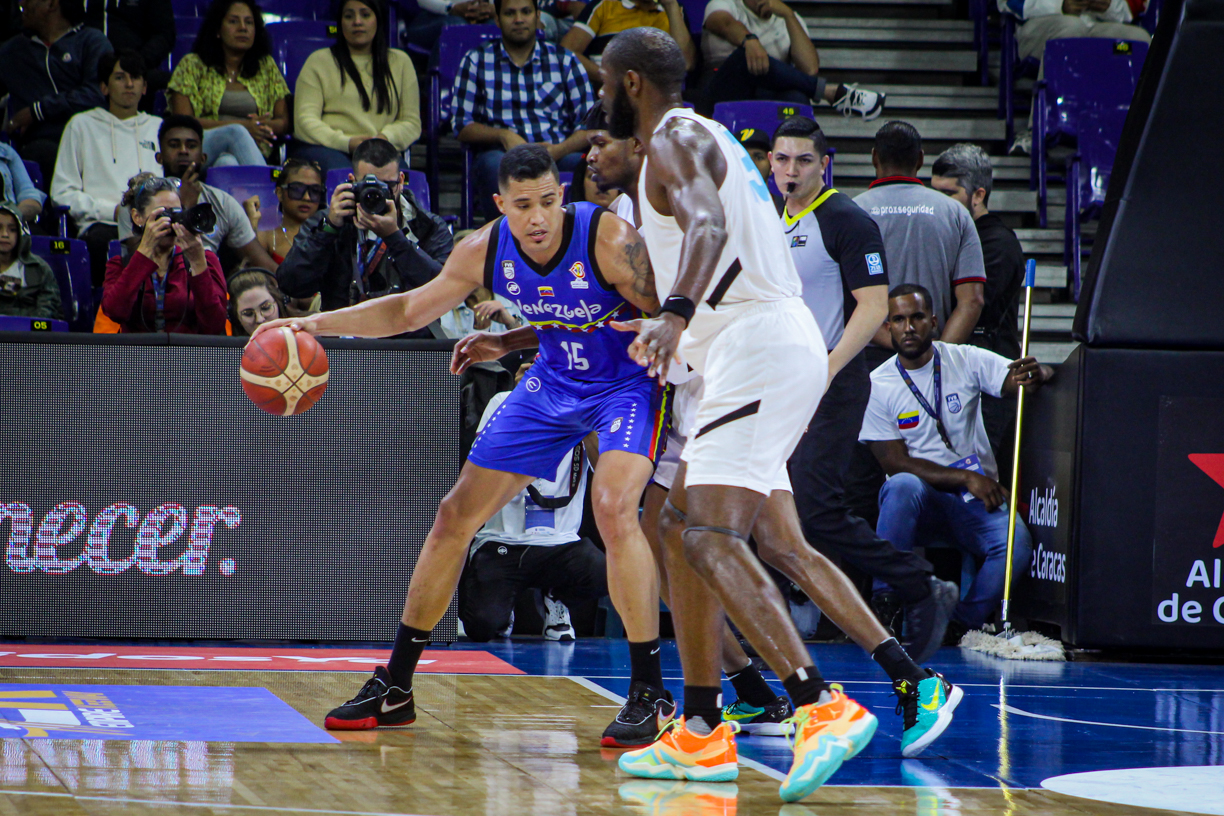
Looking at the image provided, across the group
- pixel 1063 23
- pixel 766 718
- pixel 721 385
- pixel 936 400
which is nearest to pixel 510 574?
pixel 936 400

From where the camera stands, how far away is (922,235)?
7.04 metres

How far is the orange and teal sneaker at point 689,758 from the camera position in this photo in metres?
3.43

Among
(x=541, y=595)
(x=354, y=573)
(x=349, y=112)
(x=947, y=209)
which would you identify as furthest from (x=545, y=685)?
(x=349, y=112)

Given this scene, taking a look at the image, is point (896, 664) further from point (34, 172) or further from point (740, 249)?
point (34, 172)

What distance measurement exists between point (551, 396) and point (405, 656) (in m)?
0.92

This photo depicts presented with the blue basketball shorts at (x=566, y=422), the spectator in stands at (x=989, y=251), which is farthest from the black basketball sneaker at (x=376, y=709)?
the spectator in stands at (x=989, y=251)

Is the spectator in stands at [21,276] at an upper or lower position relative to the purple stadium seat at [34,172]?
lower

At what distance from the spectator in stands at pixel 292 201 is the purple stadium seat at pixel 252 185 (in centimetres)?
49

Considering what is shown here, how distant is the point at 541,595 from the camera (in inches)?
274

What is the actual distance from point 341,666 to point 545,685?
884 mm

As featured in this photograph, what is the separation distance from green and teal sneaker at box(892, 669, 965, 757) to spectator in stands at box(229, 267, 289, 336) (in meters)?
4.05

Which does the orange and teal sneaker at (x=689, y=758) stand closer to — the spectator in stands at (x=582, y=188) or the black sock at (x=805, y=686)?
the black sock at (x=805, y=686)

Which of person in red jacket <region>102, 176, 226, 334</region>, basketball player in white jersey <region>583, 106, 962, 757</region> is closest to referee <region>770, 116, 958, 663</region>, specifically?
basketball player in white jersey <region>583, 106, 962, 757</region>

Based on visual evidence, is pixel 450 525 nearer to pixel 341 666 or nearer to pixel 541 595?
pixel 341 666
